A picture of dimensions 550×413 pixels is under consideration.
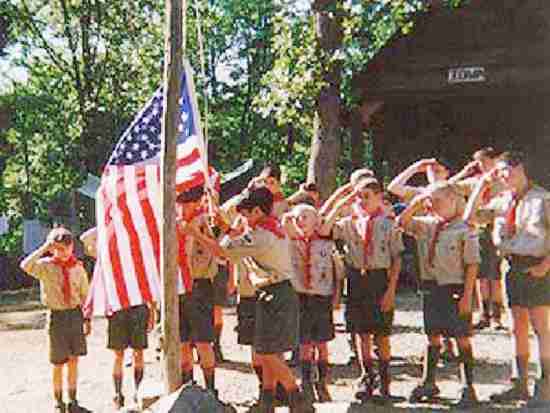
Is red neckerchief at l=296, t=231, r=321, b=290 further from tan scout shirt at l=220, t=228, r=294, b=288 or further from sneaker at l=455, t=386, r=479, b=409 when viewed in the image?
sneaker at l=455, t=386, r=479, b=409

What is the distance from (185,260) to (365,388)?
2.00 meters

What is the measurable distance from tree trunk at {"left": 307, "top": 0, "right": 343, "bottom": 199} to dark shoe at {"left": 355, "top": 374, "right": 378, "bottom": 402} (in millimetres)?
5830

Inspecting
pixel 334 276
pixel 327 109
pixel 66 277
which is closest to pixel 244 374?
pixel 334 276

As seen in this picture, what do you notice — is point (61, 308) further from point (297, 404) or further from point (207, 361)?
point (297, 404)

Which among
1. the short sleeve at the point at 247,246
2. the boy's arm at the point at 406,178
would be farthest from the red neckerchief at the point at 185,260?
the boy's arm at the point at 406,178

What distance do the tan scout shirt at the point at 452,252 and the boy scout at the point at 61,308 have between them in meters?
3.40

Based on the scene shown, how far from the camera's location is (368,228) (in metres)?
6.80

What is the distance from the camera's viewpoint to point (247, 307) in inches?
298

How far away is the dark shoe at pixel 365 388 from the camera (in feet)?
21.8

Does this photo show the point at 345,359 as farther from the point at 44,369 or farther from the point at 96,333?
the point at 96,333

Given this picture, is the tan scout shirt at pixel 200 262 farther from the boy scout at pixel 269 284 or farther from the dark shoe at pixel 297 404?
the dark shoe at pixel 297 404

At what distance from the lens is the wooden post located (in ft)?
18.6

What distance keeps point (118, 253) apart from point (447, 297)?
2.83 m

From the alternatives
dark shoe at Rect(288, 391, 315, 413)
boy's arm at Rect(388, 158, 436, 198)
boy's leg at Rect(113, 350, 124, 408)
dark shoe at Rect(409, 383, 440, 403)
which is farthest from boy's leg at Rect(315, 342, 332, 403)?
boy's leg at Rect(113, 350, 124, 408)
